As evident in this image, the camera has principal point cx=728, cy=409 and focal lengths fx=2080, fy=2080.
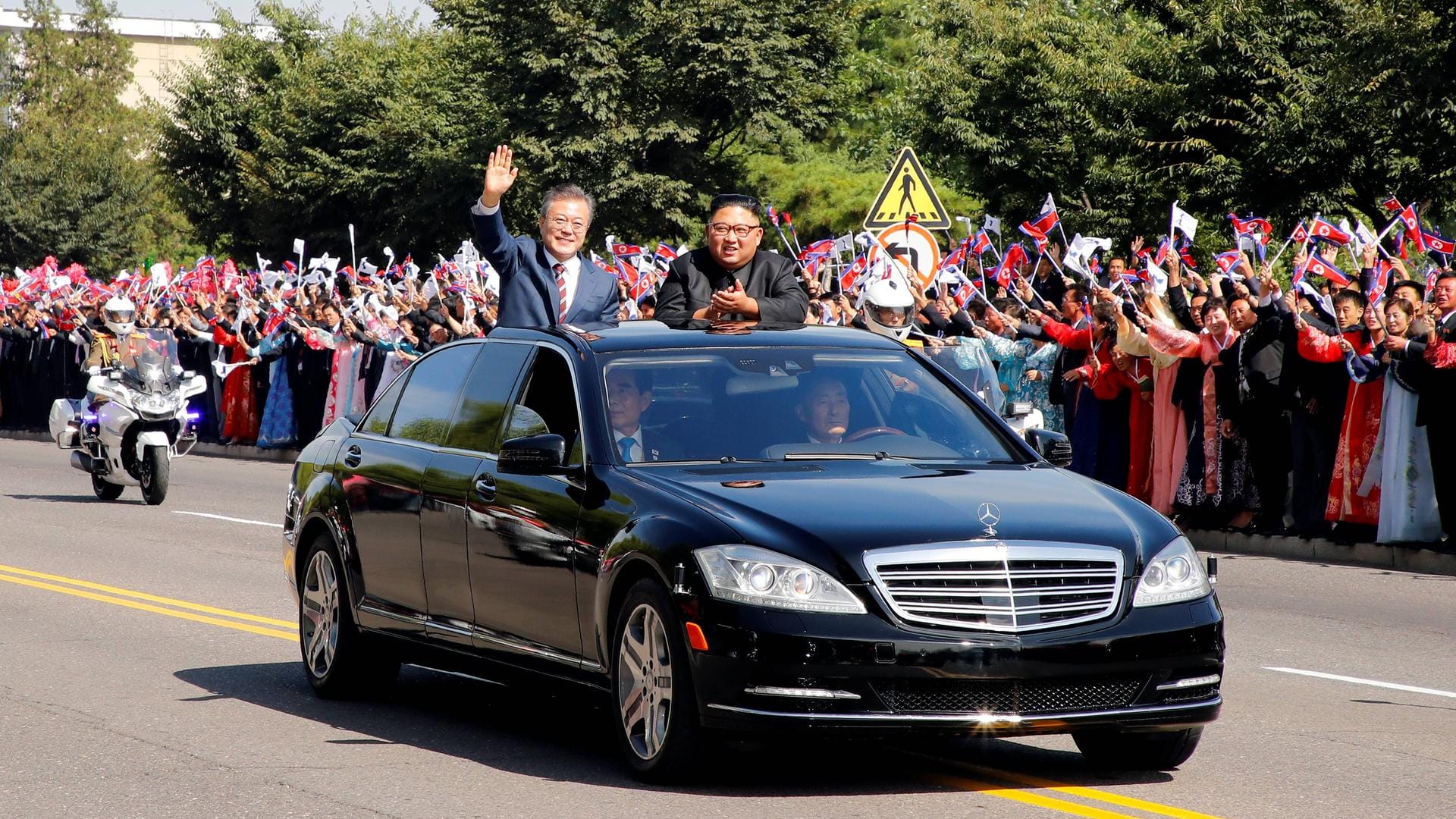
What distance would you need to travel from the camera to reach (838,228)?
46.6 meters

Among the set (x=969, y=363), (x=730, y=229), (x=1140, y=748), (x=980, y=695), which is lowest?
(x=1140, y=748)

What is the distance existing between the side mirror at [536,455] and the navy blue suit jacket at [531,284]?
8.19 feet

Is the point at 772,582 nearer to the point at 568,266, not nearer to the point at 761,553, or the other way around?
the point at 761,553

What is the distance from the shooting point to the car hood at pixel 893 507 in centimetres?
626

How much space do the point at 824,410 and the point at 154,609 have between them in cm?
624

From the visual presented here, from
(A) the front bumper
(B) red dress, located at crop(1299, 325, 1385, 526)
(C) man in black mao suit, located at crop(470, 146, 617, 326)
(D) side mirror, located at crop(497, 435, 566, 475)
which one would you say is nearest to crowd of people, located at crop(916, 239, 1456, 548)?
(B) red dress, located at crop(1299, 325, 1385, 526)

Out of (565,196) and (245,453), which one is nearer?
(565,196)

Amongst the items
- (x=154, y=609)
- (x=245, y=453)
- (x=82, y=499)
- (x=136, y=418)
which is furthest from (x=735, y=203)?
(x=245, y=453)

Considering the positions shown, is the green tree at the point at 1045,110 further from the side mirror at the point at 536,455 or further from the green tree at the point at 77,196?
the green tree at the point at 77,196

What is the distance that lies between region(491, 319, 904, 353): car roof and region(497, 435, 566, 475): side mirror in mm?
611

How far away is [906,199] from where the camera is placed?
Answer: 779 inches

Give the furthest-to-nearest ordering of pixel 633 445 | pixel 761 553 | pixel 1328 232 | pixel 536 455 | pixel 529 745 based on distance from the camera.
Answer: pixel 1328 232 → pixel 529 745 → pixel 633 445 → pixel 536 455 → pixel 761 553

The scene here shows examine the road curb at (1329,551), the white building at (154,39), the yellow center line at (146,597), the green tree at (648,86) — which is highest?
the white building at (154,39)

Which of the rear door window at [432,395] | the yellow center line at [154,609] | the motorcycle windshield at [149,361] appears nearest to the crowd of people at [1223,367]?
the rear door window at [432,395]
